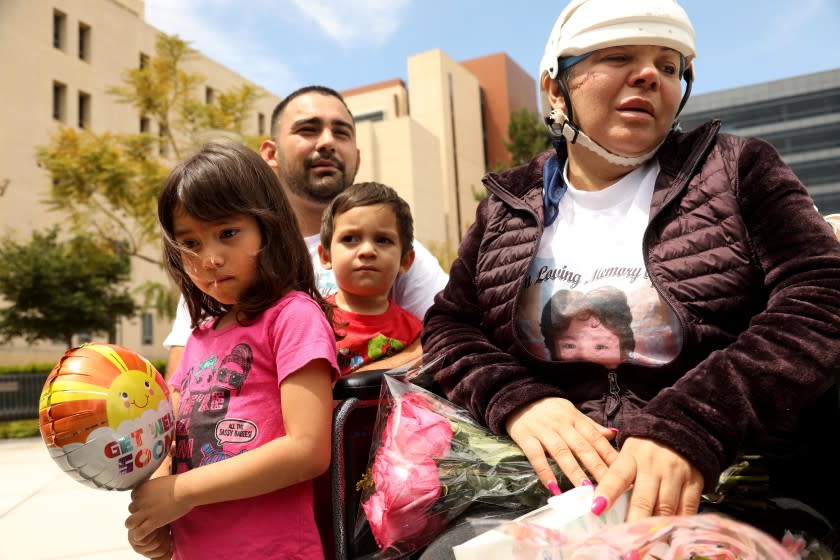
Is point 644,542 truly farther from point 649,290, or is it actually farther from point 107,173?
point 107,173

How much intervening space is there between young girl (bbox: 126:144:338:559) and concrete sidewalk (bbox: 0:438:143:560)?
2.61 meters

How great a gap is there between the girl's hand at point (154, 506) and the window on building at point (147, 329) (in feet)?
99.3

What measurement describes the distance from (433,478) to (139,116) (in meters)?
27.1

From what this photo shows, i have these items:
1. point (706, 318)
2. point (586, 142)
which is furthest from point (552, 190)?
point (706, 318)

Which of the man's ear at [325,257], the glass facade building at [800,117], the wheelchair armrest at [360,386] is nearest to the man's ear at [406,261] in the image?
the man's ear at [325,257]

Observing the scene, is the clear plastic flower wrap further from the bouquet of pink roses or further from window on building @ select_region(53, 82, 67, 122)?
A: window on building @ select_region(53, 82, 67, 122)

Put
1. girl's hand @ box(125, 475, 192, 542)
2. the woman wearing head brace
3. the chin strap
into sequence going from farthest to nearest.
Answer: the chin strap
girl's hand @ box(125, 475, 192, 542)
the woman wearing head brace

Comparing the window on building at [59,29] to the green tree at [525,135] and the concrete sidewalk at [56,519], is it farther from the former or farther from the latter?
the concrete sidewalk at [56,519]

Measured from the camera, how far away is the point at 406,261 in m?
2.70

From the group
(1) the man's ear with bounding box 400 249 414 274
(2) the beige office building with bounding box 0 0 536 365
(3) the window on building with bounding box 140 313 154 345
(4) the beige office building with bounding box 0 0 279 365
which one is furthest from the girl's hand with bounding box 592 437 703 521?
(3) the window on building with bounding box 140 313 154 345

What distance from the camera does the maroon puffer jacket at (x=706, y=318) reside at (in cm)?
125

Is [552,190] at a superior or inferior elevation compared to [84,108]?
inferior

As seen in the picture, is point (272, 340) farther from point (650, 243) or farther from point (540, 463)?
point (650, 243)

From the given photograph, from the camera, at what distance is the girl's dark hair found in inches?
67.8
